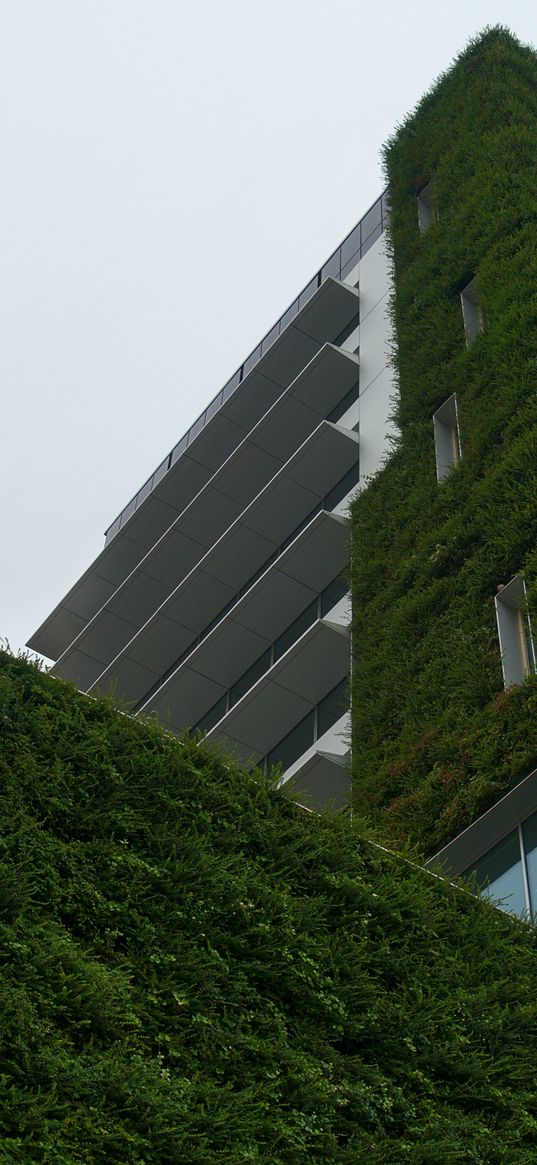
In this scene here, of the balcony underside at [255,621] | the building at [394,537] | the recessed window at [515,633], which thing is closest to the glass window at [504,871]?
the building at [394,537]

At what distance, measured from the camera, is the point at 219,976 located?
716cm

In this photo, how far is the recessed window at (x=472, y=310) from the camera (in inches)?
683

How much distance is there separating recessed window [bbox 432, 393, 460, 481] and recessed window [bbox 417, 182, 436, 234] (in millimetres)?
4747

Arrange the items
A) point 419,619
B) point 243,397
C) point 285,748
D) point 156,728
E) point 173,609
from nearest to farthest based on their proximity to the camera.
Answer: point 156,728
point 419,619
point 285,748
point 173,609
point 243,397

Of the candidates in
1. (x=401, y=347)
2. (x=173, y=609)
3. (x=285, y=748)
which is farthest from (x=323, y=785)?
(x=173, y=609)

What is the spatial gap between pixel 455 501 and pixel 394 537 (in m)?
1.15

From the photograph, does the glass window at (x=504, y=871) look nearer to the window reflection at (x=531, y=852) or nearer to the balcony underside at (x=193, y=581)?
the window reflection at (x=531, y=852)

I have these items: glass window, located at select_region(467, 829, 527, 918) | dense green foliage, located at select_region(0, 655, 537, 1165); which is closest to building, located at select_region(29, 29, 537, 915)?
glass window, located at select_region(467, 829, 527, 918)

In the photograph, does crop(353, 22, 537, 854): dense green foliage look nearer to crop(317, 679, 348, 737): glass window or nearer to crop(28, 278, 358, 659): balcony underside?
crop(317, 679, 348, 737): glass window

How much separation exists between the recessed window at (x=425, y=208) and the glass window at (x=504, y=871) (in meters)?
11.8

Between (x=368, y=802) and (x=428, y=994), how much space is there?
16.8 feet

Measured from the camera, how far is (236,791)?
8.43 m

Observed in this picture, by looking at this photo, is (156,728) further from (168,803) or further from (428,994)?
(428,994)

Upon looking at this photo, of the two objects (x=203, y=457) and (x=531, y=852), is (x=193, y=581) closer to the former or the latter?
(x=203, y=457)
